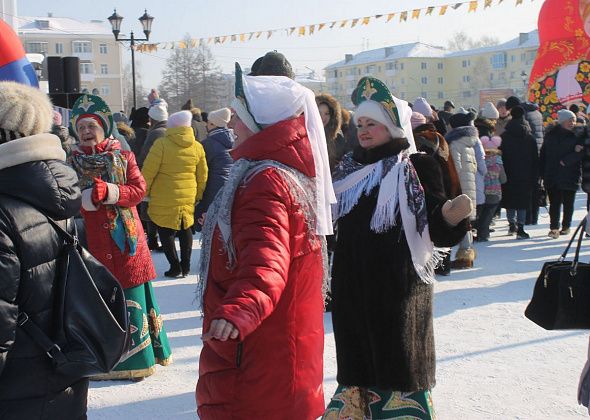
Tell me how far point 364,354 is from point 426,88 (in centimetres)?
9801

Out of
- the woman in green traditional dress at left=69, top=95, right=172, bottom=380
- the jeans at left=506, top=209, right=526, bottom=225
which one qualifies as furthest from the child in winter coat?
the woman in green traditional dress at left=69, top=95, right=172, bottom=380

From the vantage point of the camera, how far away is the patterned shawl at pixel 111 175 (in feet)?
16.0

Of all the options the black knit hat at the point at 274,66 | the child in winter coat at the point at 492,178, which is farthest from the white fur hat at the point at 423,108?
the black knit hat at the point at 274,66

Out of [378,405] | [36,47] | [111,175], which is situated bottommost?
[378,405]

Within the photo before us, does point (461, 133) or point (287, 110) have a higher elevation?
point (287, 110)

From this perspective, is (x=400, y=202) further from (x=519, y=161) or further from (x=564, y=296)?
(x=519, y=161)

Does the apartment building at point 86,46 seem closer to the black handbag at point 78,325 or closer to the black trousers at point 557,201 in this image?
the black trousers at point 557,201

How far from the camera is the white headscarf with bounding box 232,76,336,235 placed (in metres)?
2.74

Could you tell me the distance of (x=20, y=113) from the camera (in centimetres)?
267

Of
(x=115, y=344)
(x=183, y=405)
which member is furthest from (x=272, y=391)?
(x=183, y=405)

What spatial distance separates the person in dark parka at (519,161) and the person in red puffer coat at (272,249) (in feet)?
29.0

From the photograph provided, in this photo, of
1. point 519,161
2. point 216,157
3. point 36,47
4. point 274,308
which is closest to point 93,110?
point 274,308

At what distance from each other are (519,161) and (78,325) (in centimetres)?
954

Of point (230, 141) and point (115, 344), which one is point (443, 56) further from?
point (115, 344)
